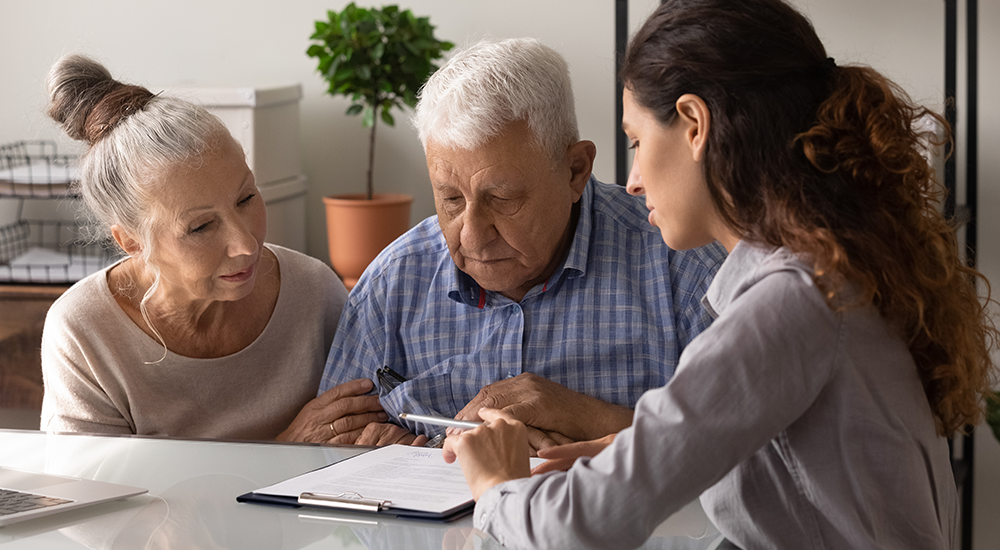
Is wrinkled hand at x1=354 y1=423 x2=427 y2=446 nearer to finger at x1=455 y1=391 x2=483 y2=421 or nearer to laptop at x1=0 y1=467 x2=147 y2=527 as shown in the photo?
finger at x1=455 y1=391 x2=483 y2=421

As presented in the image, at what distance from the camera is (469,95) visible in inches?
53.4

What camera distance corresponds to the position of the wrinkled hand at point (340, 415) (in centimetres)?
146

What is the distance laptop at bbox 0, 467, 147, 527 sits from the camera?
959 mm

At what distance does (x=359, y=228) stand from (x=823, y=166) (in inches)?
70.1

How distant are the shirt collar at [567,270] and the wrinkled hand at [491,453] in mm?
538

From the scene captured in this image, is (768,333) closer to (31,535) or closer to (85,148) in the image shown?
(31,535)

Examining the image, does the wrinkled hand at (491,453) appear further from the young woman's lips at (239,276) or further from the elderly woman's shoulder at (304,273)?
the elderly woman's shoulder at (304,273)

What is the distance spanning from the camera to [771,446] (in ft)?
2.64

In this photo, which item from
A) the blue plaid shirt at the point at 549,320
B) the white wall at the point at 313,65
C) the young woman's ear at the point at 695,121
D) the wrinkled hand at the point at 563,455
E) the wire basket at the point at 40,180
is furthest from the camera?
the wire basket at the point at 40,180

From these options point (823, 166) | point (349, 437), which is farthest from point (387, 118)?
point (823, 166)

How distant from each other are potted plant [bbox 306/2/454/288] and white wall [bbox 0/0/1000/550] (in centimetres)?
23

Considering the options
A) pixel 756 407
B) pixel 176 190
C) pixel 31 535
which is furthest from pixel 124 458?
pixel 756 407

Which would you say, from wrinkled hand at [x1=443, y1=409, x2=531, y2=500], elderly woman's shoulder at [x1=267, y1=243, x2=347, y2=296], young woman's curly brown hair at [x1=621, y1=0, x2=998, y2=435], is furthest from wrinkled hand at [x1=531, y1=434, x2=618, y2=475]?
elderly woman's shoulder at [x1=267, y1=243, x2=347, y2=296]

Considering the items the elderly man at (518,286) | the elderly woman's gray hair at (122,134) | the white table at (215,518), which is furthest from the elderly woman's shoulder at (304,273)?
the white table at (215,518)
